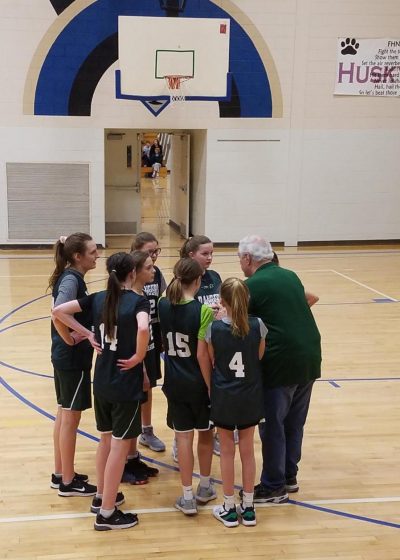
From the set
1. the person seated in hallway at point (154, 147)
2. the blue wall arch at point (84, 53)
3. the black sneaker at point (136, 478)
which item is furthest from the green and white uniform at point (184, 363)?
the person seated in hallway at point (154, 147)

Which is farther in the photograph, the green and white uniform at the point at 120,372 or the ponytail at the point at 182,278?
Answer: the ponytail at the point at 182,278

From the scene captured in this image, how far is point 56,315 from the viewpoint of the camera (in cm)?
432

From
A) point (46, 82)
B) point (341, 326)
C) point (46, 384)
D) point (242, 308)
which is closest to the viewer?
point (242, 308)

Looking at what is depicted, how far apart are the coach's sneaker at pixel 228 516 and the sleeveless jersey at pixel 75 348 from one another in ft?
4.20

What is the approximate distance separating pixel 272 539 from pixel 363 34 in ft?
41.4

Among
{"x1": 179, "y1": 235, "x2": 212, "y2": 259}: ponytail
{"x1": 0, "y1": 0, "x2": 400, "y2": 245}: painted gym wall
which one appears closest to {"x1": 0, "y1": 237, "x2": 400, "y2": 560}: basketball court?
{"x1": 179, "y1": 235, "x2": 212, "y2": 259}: ponytail

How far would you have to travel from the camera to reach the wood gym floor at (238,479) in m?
4.22

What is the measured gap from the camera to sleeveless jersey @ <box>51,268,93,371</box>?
4.50 meters

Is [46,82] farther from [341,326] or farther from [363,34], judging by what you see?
[341,326]

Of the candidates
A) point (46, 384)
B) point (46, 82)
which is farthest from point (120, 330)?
point (46, 82)

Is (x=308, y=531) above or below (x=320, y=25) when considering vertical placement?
below

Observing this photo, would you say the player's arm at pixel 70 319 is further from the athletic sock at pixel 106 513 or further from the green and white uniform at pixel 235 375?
the athletic sock at pixel 106 513

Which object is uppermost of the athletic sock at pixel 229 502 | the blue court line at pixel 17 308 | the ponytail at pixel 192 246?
the ponytail at pixel 192 246

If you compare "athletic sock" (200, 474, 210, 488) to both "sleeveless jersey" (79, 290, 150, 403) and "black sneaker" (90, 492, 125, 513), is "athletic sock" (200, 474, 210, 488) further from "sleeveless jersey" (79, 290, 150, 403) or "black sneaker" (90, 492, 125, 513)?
"sleeveless jersey" (79, 290, 150, 403)
